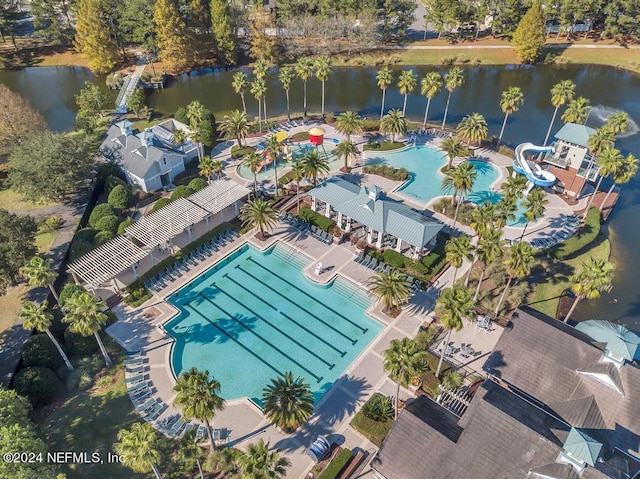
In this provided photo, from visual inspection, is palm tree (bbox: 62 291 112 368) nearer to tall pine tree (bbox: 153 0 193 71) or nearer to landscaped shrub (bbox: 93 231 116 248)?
landscaped shrub (bbox: 93 231 116 248)

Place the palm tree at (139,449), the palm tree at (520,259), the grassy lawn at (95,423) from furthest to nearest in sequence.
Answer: the palm tree at (520,259) < the grassy lawn at (95,423) < the palm tree at (139,449)

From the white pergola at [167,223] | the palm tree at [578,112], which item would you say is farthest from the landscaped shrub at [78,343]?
the palm tree at [578,112]

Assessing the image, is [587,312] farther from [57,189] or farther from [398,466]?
[57,189]

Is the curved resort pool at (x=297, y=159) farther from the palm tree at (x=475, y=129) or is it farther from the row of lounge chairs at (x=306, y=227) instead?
the palm tree at (x=475, y=129)

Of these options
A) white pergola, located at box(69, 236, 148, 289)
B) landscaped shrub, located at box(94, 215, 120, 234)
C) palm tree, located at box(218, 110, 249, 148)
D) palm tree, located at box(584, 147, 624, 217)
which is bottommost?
white pergola, located at box(69, 236, 148, 289)

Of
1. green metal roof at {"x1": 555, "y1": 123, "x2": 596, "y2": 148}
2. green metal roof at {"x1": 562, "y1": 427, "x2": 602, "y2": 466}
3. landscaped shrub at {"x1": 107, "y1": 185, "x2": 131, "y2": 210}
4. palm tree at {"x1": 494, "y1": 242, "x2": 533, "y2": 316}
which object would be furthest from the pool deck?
green metal roof at {"x1": 555, "y1": 123, "x2": 596, "y2": 148}
